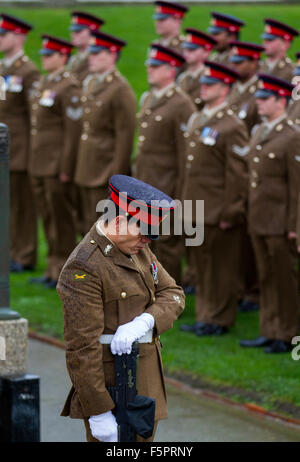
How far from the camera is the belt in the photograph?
4609 mm

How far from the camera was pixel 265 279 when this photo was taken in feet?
27.4

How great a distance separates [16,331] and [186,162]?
128 inches

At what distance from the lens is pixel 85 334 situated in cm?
450

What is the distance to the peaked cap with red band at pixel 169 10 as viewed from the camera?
1164 cm

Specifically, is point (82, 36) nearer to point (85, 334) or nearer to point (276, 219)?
point (276, 219)

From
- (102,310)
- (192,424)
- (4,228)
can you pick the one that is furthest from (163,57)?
(102,310)

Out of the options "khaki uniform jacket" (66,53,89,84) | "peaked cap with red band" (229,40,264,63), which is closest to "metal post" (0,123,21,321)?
"peaked cap with red band" (229,40,264,63)

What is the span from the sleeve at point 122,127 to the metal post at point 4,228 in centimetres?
396

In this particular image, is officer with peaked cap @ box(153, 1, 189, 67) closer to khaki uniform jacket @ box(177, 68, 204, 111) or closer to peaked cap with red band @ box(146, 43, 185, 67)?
khaki uniform jacket @ box(177, 68, 204, 111)

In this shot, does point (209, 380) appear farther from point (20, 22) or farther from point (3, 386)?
point (20, 22)

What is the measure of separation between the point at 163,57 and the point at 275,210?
2.11 m

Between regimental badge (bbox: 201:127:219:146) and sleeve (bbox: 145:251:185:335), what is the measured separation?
3768 millimetres

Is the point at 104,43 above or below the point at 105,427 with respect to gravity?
above
